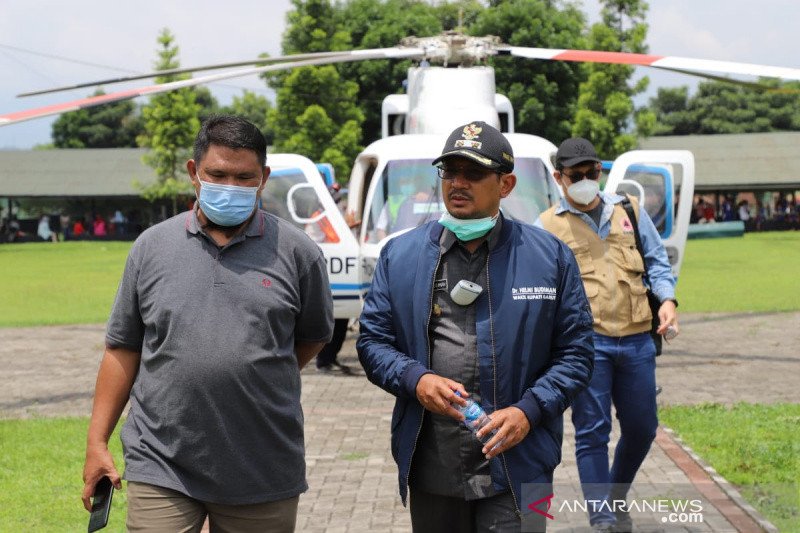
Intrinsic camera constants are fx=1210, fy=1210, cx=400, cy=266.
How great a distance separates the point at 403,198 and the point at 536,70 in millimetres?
41427

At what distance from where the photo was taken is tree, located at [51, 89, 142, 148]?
9594 cm

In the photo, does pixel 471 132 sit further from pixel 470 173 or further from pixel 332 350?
pixel 332 350

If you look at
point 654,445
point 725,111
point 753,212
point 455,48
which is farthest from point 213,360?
point 725,111

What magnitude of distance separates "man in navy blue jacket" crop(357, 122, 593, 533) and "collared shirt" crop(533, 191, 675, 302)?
2.13 meters

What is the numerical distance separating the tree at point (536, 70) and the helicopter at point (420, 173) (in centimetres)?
3732

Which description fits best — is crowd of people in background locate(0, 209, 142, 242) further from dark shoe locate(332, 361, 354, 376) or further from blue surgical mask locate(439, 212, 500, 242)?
blue surgical mask locate(439, 212, 500, 242)

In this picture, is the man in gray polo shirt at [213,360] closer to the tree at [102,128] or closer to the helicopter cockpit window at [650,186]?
the helicopter cockpit window at [650,186]

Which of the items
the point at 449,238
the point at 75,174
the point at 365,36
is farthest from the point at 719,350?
the point at 75,174

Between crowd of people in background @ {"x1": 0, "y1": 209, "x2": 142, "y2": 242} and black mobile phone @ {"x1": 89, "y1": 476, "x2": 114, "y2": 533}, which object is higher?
black mobile phone @ {"x1": 89, "y1": 476, "x2": 114, "y2": 533}

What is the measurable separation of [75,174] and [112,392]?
59.8 metres

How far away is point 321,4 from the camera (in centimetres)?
4956

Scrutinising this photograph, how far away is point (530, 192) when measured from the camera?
12.2 metres

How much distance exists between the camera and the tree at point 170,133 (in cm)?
5301

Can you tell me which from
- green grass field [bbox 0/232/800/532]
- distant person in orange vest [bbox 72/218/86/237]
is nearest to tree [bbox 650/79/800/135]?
distant person in orange vest [bbox 72/218/86/237]
